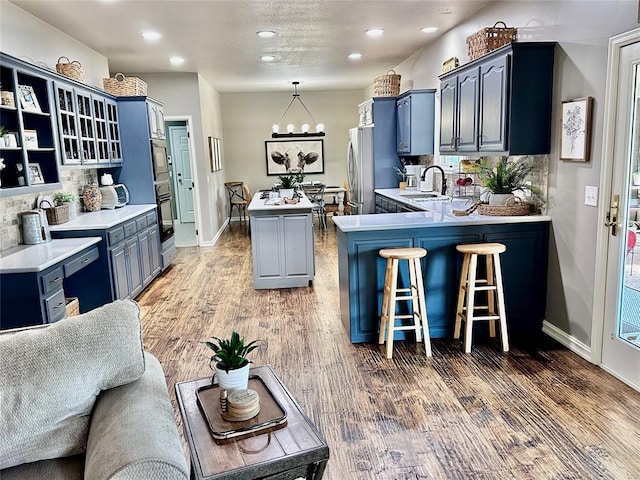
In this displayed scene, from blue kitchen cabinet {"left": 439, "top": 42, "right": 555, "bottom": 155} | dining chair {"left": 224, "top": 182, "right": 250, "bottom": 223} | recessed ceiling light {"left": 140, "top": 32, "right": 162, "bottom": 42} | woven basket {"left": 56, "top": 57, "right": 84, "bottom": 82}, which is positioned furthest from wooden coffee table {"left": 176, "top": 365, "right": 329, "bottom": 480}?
dining chair {"left": 224, "top": 182, "right": 250, "bottom": 223}

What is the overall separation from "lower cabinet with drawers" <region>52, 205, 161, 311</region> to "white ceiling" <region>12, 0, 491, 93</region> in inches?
70.6

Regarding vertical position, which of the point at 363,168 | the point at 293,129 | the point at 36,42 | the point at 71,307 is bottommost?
the point at 71,307

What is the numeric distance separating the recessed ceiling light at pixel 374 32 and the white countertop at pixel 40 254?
3.37m

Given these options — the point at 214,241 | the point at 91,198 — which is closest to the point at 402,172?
the point at 214,241

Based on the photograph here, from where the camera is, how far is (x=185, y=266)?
639 centimetres

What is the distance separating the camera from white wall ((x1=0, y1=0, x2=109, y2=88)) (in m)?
3.73

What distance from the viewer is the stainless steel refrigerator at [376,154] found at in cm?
649

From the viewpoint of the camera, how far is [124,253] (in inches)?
180

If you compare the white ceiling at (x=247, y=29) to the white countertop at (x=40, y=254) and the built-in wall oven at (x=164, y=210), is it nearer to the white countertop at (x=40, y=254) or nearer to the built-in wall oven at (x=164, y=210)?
the built-in wall oven at (x=164, y=210)

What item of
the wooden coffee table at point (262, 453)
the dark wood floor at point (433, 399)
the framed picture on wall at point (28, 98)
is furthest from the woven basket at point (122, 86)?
the wooden coffee table at point (262, 453)

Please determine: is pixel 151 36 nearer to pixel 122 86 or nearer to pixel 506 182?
pixel 122 86

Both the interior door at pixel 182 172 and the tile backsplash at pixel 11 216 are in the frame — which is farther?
the interior door at pixel 182 172

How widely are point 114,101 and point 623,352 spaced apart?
5.43 m

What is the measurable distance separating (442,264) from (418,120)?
9.04ft
